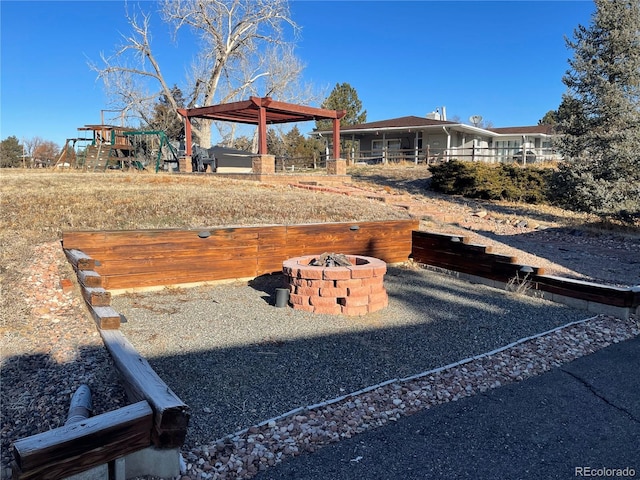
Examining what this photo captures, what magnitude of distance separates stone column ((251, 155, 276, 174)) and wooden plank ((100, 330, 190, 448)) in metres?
12.3

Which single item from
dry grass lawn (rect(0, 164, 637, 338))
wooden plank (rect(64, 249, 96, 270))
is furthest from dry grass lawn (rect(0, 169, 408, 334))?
wooden plank (rect(64, 249, 96, 270))

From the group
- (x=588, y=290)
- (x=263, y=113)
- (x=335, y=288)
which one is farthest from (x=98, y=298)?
(x=263, y=113)

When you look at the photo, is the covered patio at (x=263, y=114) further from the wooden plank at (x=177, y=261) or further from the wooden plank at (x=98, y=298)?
the wooden plank at (x=98, y=298)

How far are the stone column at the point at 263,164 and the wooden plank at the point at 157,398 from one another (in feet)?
40.3

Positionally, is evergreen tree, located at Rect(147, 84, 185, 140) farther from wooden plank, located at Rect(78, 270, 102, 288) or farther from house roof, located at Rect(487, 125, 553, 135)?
wooden plank, located at Rect(78, 270, 102, 288)

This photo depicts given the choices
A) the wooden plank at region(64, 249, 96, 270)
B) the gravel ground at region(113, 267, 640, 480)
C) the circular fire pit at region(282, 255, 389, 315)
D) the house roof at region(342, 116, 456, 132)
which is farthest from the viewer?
the house roof at region(342, 116, 456, 132)

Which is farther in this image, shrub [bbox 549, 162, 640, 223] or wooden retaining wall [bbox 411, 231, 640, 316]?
shrub [bbox 549, 162, 640, 223]

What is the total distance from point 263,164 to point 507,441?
13096 mm

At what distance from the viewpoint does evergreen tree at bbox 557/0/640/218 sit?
475 inches

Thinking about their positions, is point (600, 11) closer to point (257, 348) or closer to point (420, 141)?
point (257, 348)

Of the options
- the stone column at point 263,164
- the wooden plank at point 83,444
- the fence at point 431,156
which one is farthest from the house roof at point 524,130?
the wooden plank at point 83,444

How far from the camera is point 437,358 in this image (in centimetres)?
391

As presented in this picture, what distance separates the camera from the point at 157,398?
7.62 feet

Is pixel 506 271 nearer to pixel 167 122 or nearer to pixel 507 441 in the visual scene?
pixel 507 441
